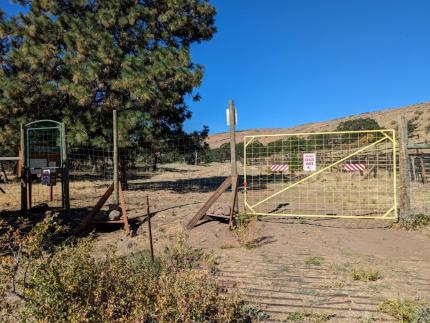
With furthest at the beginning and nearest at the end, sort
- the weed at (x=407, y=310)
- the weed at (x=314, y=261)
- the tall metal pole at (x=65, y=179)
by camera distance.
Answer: the tall metal pole at (x=65, y=179) → the weed at (x=314, y=261) → the weed at (x=407, y=310)

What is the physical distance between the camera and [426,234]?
8.13 m

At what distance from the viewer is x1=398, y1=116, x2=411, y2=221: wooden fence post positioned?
8.73 metres

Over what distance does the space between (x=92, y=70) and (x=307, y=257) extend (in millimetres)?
9548

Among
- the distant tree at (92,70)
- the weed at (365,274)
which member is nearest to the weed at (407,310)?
the weed at (365,274)

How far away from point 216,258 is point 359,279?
2011 mm

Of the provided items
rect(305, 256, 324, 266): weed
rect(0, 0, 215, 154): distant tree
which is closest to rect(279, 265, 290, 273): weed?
rect(305, 256, 324, 266): weed

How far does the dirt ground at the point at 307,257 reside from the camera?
15.1 ft

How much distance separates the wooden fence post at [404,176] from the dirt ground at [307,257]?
46 centimetres

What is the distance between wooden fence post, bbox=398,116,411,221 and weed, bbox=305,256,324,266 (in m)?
3.32

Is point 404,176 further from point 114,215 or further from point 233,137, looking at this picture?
point 114,215

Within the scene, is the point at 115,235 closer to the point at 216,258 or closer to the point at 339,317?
the point at 216,258

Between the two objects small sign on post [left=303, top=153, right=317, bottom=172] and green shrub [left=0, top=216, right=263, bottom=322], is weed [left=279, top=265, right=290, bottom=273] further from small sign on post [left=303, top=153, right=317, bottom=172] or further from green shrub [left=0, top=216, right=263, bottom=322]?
small sign on post [left=303, top=153, right=317, bottom=172]

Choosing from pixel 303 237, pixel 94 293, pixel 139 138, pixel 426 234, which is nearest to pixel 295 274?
pixel 303 237

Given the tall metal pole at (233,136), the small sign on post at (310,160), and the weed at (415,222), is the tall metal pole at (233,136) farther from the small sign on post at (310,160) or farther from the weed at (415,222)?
the weed at (415,222)
